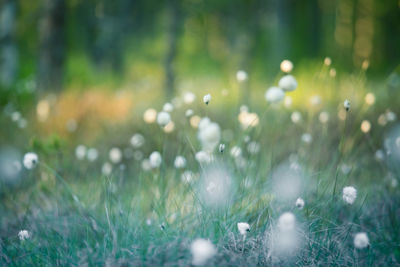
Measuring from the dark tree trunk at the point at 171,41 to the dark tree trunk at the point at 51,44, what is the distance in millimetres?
1856

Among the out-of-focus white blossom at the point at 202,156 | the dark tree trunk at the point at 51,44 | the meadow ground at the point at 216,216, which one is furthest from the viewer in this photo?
the dark tree trunk at the point at 51,44

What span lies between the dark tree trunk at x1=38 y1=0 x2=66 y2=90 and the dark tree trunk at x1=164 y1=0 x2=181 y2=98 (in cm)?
186

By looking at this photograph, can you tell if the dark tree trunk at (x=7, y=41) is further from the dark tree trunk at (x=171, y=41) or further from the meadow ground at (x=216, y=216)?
the meadow ground at (x=216, y=216)

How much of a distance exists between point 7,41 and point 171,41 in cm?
311

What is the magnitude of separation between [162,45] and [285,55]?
241 inches

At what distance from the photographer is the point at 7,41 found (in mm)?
6191

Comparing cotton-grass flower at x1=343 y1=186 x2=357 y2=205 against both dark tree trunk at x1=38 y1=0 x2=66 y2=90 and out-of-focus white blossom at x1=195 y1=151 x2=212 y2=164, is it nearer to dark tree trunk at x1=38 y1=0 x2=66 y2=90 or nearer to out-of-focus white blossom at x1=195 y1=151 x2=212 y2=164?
out-of-focus white blossom at x1=195 y1=151 x2=212 y2=164

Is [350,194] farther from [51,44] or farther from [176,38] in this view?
[176,38]

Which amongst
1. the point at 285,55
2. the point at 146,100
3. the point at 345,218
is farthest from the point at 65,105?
the point at 285,55

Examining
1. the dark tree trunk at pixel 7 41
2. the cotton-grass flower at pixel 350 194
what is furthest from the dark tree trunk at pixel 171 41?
the cotton-grass flower at pixel 350 194

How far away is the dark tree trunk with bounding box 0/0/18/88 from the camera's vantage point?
5.88m

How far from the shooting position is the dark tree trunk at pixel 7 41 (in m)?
5.88

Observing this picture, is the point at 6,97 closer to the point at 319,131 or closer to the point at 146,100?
the point at 146,100

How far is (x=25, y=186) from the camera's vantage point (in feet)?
9.14
